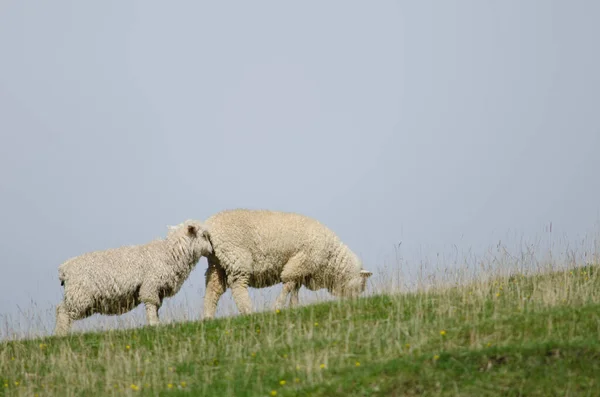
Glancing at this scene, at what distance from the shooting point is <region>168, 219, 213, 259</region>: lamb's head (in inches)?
683

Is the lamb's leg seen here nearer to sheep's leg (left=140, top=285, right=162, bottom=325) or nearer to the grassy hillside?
the grassy hillside

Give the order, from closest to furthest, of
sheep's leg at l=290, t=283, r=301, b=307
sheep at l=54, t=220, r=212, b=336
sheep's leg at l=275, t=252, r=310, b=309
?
sheep at l=54, t=220, r=212, b=336 < sheep's leg at l=275, t=252, r=310, b=309 < sheep's leg at l=290, t=283, r=301, b=307

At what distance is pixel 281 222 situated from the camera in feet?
57.8

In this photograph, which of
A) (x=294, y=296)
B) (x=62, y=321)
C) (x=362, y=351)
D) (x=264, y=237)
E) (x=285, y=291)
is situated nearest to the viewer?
(x=362, y=351)

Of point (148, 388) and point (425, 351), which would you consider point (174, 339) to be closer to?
point (148, 388)

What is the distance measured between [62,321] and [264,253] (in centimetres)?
436

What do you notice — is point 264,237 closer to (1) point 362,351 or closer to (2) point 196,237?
(2) point 196,237

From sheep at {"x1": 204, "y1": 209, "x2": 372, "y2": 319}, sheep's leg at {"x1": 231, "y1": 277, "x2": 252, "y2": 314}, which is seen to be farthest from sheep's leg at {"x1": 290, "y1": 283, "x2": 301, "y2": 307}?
sheep's leg at {"x1": 231, "y1": 277, "x2": 252, "y2": 314}

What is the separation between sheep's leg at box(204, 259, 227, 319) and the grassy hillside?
7.61ft

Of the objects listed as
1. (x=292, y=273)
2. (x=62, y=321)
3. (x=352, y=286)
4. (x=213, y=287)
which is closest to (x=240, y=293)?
(x=213, y=287)

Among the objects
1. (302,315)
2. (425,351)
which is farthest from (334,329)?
(425,351)

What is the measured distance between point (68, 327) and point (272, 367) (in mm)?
6591

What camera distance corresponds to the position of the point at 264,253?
17.4 m

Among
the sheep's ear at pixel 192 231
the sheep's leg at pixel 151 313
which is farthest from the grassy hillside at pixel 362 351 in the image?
the sheep's ear at pixel 192 231
